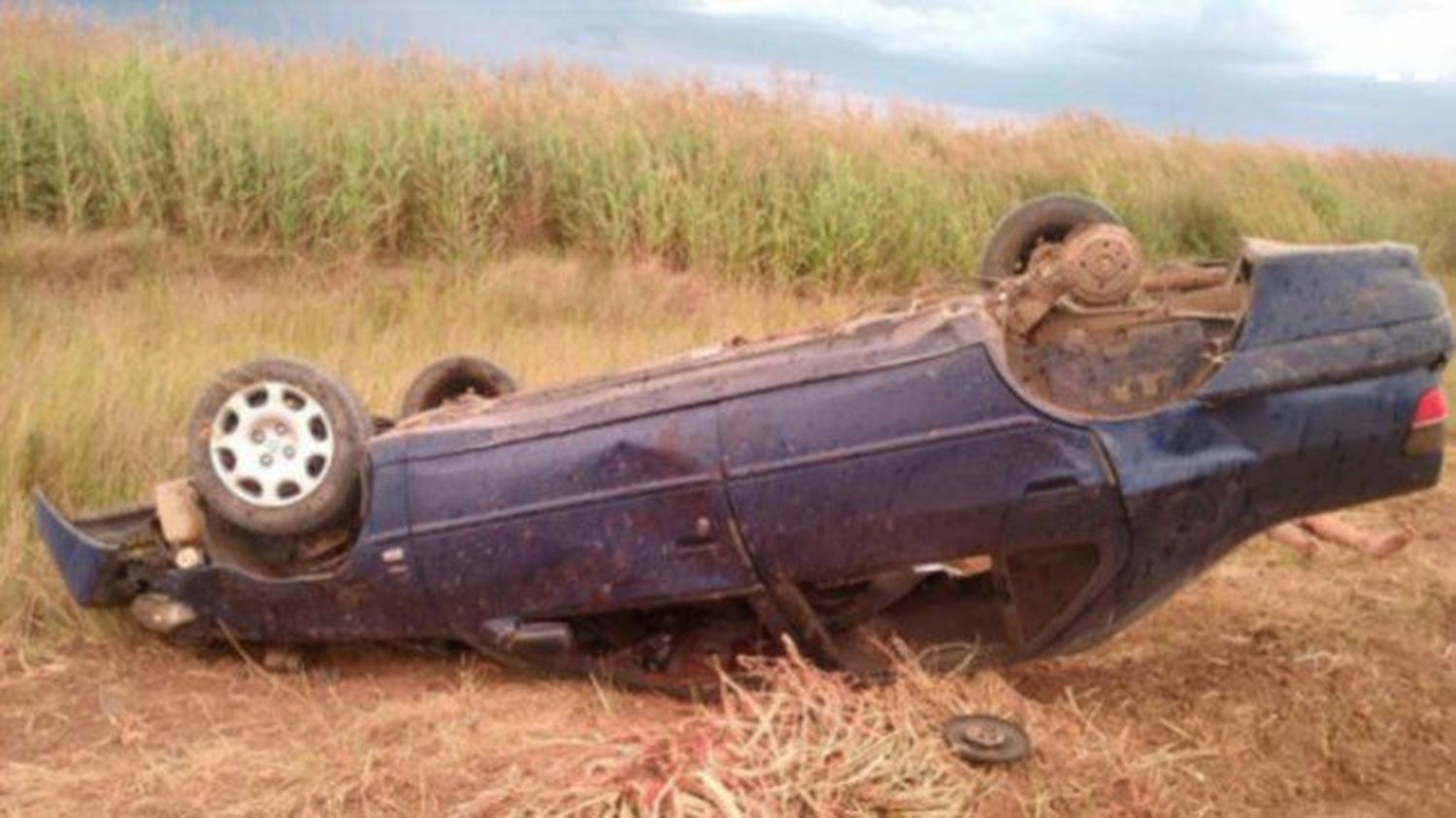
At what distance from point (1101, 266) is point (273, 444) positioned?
2249 millimetres

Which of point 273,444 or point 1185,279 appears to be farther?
point 1185,279

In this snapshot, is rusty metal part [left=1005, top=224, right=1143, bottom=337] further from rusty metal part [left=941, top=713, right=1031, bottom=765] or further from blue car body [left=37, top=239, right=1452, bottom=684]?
rusty metal part [left=941, top=713, right=1031, bottom=765]

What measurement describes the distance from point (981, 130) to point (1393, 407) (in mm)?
11770

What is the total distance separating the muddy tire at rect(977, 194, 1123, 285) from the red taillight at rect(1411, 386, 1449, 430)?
1.10m

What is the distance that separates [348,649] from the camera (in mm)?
4562

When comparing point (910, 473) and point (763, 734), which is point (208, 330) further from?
point (763, 734)

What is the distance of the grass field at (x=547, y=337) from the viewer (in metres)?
3.53

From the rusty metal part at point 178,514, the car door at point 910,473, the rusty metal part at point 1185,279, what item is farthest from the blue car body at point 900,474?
the rusty metal part at point 178,514

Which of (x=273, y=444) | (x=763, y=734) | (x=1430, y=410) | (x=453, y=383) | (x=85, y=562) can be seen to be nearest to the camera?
(x=763, y=734)

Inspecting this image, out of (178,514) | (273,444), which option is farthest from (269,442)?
(178,514)

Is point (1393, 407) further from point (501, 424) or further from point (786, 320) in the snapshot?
point (786, 320)

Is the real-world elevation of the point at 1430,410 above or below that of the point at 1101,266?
below

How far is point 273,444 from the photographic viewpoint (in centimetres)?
424

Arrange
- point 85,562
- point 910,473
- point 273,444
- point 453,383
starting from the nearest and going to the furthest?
1. point 910,473
2. point 273,444
3. point 85,562
4. point 453,383
